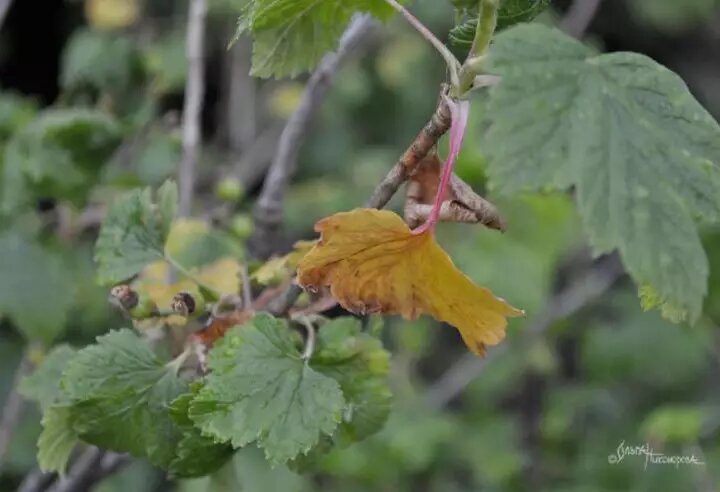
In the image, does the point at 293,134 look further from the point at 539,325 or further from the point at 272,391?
the point at 539,325

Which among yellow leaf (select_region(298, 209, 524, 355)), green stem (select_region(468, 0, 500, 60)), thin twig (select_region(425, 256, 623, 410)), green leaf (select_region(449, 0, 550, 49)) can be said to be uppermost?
green stem (select_region(468, 0, 500, 60))

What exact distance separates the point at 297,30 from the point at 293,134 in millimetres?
309

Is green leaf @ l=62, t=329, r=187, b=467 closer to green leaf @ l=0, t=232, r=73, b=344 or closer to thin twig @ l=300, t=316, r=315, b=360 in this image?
thin twig @ l=300, t=316, r=315, b=360

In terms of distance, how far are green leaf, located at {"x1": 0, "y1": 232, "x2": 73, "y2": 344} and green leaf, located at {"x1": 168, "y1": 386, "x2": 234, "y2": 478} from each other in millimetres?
563

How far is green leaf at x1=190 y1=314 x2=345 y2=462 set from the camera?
0.61 m

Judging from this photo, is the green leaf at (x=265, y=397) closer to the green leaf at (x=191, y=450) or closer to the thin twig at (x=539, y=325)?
the green leaf at (x=191, y=450)

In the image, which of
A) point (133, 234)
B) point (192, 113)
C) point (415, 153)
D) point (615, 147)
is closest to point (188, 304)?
point (133, 234)

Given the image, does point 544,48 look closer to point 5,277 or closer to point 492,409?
point 5,277

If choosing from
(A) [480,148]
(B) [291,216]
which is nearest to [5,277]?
(B) [291,216]

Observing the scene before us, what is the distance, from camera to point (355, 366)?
2.29 ft

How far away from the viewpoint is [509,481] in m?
1.69

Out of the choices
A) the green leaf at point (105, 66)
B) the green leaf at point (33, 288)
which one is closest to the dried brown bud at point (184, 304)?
the green leaf at point (33, 288)

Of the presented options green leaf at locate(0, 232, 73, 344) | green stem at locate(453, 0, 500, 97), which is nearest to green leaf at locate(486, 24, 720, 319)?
green stem at locate(453, 0, 500, 97)

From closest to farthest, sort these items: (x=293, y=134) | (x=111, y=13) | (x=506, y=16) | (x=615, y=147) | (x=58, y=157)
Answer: (x=615, y=147) < (x=506, y=16) < (x=293, y=134) < (x=58, y=157) < (x=111, y=13)
